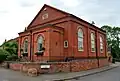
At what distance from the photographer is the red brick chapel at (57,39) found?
74.6 feet

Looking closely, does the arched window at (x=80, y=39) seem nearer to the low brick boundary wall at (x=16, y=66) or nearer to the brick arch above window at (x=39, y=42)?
the brick arch above window at (x=39, y=42)

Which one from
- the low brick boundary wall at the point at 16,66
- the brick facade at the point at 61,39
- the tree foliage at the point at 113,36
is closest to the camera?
the low brick boundary wall at the point at 16,66

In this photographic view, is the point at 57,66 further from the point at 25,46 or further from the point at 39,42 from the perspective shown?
the point at 25,46

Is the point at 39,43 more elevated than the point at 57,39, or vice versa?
the point at 57,39

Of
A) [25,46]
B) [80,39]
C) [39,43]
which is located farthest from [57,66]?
[25,46]

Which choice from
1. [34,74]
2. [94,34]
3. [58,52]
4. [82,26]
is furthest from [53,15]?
[34,74]

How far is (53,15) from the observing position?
26828 millimetres

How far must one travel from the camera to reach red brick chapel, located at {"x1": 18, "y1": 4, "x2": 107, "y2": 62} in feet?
74.6

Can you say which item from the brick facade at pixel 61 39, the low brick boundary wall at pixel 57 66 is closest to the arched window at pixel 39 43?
the brick facade at pixel 61 39

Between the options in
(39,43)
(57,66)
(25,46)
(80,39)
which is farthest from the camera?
(25,46)

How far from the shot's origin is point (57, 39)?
77.0 feet

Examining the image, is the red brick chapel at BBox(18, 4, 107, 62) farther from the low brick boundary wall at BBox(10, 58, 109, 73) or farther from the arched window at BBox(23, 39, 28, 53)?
the low brick boundary wall at BBox(10, 58, 109, 73)

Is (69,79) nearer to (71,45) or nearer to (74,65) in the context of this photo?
(74,65)

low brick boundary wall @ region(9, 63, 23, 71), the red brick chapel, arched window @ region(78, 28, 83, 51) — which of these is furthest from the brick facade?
low brick boundary wall @ region(9, 63, 23, 71)
